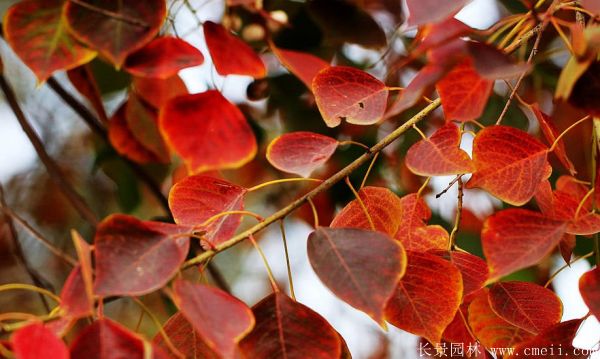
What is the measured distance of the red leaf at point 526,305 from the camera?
585 mm

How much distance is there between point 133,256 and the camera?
44cm

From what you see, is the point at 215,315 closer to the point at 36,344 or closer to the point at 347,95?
the point at 36,344

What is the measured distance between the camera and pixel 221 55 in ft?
1.85

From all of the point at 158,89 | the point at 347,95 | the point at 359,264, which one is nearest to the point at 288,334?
the point at 359,264

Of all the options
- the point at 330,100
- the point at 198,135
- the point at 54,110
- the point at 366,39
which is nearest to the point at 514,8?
the point at 366,39

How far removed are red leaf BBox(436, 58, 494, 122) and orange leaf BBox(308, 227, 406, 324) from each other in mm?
88

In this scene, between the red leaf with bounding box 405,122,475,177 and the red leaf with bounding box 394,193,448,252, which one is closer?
the red leaf with bounding box 405,122,475,177

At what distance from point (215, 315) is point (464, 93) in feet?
0.66

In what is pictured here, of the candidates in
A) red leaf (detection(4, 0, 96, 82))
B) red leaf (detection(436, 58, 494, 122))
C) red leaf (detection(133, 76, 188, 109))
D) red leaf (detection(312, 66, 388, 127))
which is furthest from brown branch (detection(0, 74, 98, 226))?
red leaf (detection(436, 58, 494, 122))

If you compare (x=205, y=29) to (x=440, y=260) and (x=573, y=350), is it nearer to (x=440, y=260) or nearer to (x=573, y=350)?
(x=440, y=260)

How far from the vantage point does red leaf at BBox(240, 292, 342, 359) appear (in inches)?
19.2

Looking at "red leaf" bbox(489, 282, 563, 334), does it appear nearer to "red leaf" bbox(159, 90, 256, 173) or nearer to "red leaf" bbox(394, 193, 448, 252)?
"red leaf" bbox(394, 193, 448, 252)

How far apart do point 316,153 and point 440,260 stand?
A: 11 cm

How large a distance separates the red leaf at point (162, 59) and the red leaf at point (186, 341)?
17 cm
